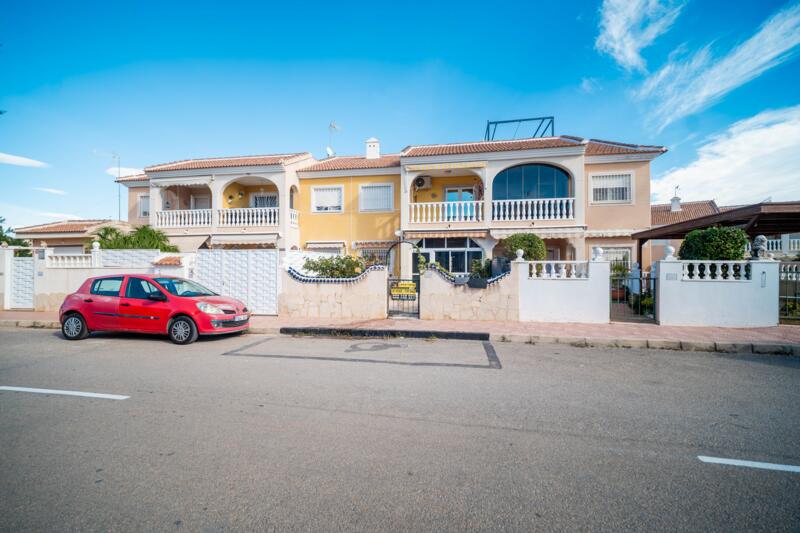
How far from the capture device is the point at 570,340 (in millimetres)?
8094

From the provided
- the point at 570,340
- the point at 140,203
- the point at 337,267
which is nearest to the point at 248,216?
the point at 140,203

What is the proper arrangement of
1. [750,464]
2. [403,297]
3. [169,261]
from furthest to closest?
1. [169,261]
2. [403,297]
3. [750,464]

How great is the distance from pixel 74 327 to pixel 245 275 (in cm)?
438

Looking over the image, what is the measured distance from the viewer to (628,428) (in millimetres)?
3732

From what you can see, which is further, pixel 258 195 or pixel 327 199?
pixel 258 195

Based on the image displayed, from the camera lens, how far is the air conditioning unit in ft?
62.5

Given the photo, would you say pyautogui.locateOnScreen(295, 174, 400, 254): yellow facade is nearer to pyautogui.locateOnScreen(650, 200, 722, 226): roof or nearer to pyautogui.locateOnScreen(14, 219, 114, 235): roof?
pyautogui.locateOnScreen(14, 219, 114, 235): roof

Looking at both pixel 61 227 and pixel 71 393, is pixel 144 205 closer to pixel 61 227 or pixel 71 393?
pixel 61 227

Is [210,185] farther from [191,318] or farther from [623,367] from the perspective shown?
[623,367]

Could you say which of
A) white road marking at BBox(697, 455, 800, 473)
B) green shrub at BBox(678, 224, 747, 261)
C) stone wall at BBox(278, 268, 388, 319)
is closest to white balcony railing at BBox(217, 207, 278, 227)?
stone wall at BBox(278, 268, 388, 319)

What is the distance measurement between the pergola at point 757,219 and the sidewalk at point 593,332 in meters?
2.74

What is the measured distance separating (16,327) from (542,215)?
1848cm

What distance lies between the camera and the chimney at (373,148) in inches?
841

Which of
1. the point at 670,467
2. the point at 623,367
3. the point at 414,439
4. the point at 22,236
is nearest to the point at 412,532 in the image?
the point at 414,439
